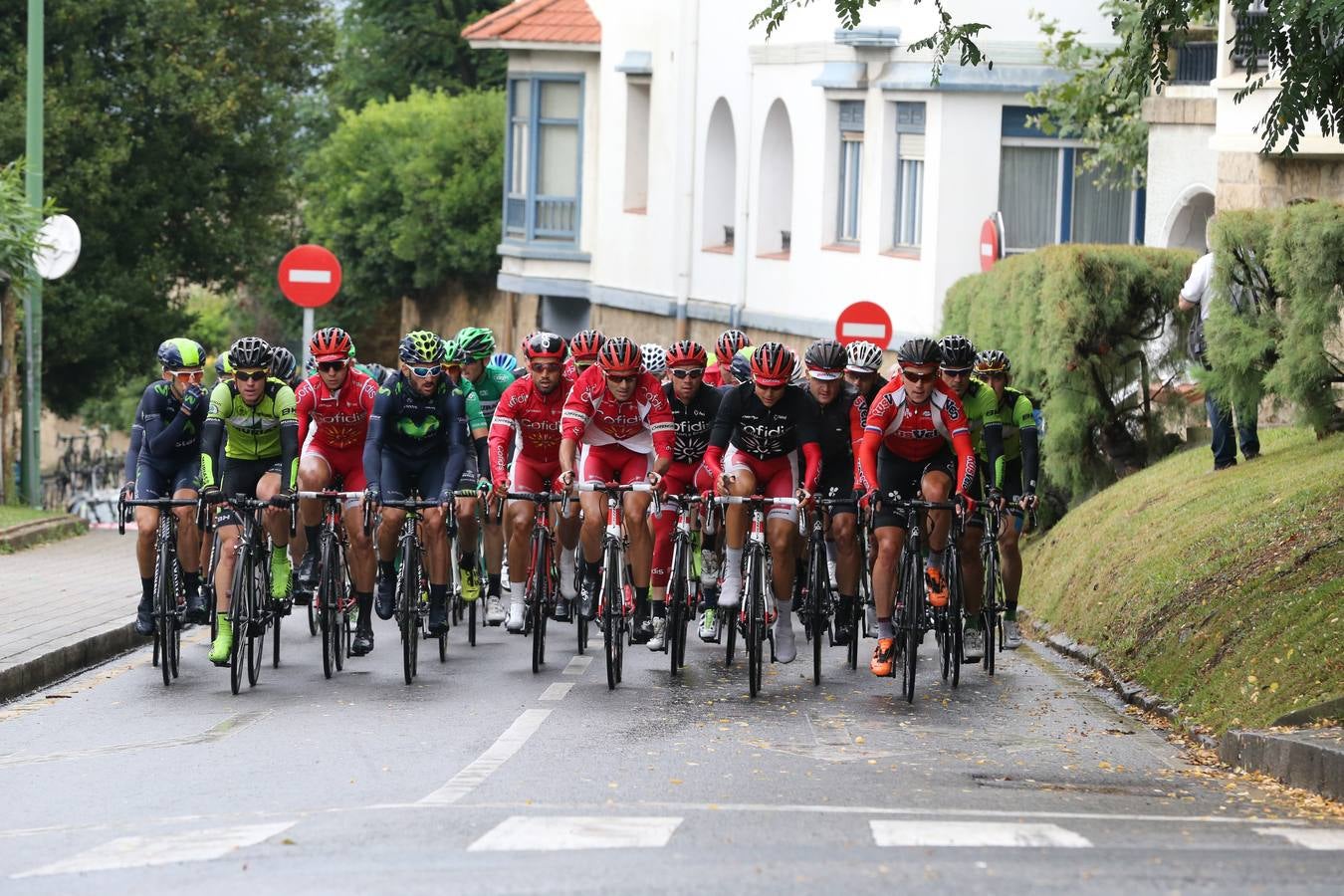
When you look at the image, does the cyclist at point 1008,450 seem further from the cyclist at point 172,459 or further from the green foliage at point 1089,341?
the cyclist at point 172,459

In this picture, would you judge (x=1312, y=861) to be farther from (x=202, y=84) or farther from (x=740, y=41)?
(x=202, y=84)

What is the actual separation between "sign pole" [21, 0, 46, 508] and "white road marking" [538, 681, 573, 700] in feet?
44.0

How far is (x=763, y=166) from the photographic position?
3369 cm

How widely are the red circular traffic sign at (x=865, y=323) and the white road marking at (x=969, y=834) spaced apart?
633 inches

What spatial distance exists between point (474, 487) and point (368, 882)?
7.08 m

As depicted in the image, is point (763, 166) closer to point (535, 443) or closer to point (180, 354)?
point (535, 443)

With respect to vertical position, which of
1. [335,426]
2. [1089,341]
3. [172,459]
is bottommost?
[172,459]

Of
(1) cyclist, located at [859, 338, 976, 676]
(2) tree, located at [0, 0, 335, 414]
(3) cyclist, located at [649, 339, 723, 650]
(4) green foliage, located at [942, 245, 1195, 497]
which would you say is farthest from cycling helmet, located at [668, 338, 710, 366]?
(2) tree, located at [0, 0, 335, 414]

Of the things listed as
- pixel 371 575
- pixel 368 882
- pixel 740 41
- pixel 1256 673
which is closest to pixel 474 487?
pixel 371 575

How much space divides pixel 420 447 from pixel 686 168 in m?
22.8

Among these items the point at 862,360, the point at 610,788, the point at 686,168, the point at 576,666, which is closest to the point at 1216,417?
the point at 862,360

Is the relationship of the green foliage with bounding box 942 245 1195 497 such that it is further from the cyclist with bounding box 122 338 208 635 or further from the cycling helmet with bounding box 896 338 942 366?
the cyclist with bounding box 122 338 208 635

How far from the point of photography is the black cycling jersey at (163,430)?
14.8m

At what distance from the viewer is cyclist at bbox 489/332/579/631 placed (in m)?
14.6
